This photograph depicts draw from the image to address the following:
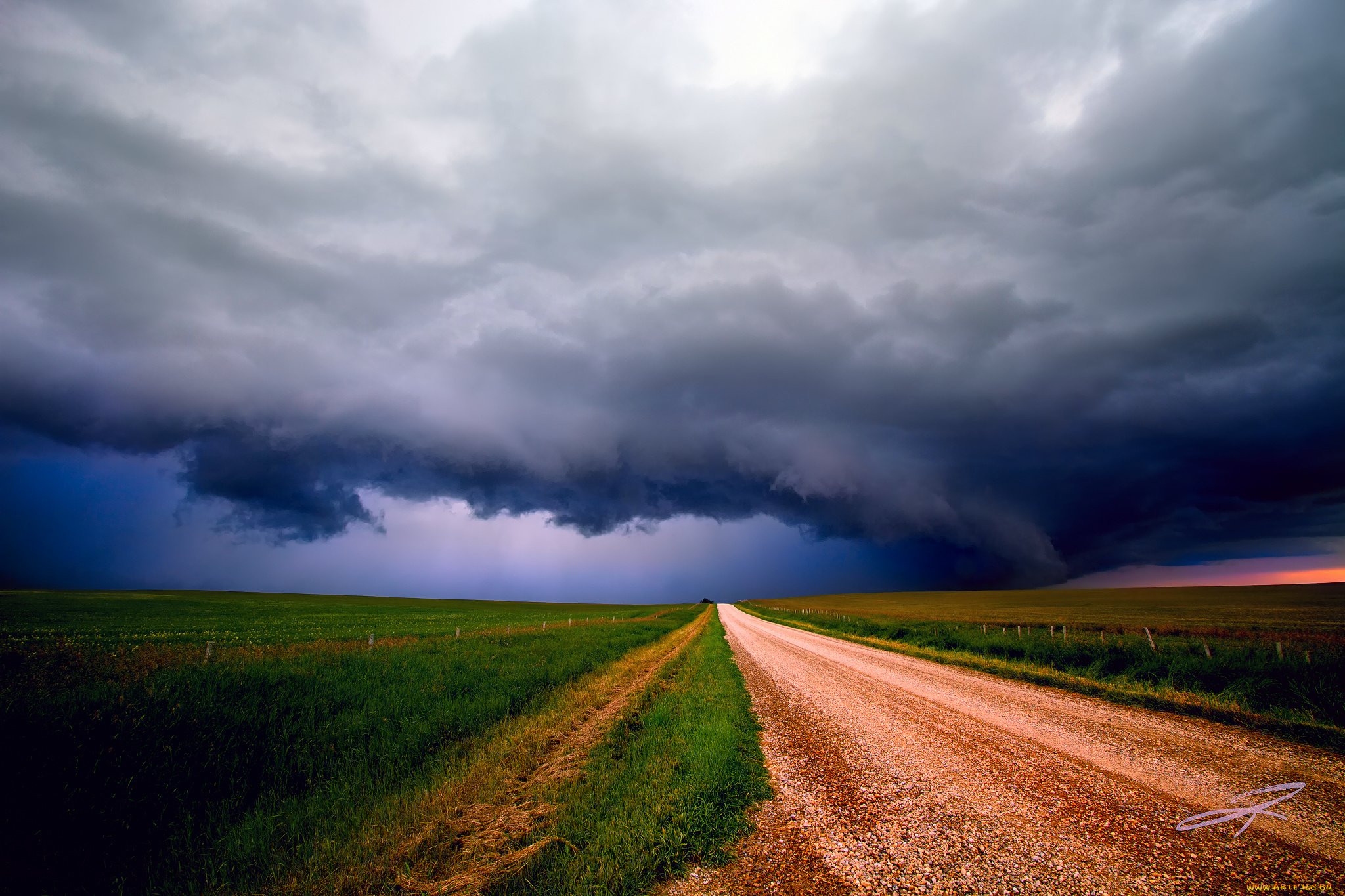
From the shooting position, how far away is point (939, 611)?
76375 millimetres

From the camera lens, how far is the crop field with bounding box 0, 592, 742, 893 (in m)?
5.91

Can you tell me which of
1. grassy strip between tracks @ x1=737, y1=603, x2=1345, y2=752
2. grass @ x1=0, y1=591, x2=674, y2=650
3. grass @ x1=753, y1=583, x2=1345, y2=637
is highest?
grassy strip between tracks @ x1=737, y1=603, x2=1345, y2=752

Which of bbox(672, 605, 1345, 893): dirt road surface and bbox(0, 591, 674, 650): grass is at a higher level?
bbox(672, 605, 1345, 893): dirt road surface

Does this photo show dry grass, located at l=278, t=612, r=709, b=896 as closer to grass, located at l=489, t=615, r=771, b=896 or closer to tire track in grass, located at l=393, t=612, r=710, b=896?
tire track in grass, located at l=393, t=612, r=710, b=896

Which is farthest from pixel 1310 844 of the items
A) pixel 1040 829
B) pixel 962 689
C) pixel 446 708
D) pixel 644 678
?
pixel 644 678

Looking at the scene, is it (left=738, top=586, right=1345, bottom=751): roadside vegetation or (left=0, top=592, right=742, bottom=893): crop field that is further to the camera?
(left=738, top=586, right=1345, bottom=751): roadside vegetation

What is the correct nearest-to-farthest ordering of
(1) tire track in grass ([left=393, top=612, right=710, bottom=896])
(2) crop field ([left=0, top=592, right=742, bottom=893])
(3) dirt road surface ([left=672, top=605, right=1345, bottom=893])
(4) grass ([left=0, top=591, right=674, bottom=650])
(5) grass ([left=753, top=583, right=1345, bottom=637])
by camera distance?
(3) dirt road surface ([left=672, top=605, right=1345, bottom=893])
(1) tire track in grass ([left=393, top=612, right=710, bottom=896])
(2) crop field ([left=0, top=592, right=742, bottom=893])
(4) grass ([left=0, top=591, right=674, bottom=650])
(5) grass ([left=753, top=583, right=1345, bottom=637])

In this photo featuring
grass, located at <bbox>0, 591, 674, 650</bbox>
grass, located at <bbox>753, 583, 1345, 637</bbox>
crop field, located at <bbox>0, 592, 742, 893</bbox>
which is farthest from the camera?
grass, located at <bbox>753, 583, 1345, 637</bbox>

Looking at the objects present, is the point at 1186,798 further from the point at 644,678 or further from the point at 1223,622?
the point at 1223,622

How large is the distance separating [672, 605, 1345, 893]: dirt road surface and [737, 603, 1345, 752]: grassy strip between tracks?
99 cm

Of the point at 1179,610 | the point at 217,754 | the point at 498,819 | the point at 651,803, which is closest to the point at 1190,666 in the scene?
the point at 651,803

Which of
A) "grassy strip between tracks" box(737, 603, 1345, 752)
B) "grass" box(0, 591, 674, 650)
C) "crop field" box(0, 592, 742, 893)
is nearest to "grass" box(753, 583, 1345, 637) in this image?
"grassy strip between tracks" box(737, 603, 1345, 752)

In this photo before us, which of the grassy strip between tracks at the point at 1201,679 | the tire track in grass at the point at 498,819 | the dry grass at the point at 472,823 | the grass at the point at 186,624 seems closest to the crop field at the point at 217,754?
the dry grass at the point at 472,823

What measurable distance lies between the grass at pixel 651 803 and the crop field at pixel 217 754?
2186mm
